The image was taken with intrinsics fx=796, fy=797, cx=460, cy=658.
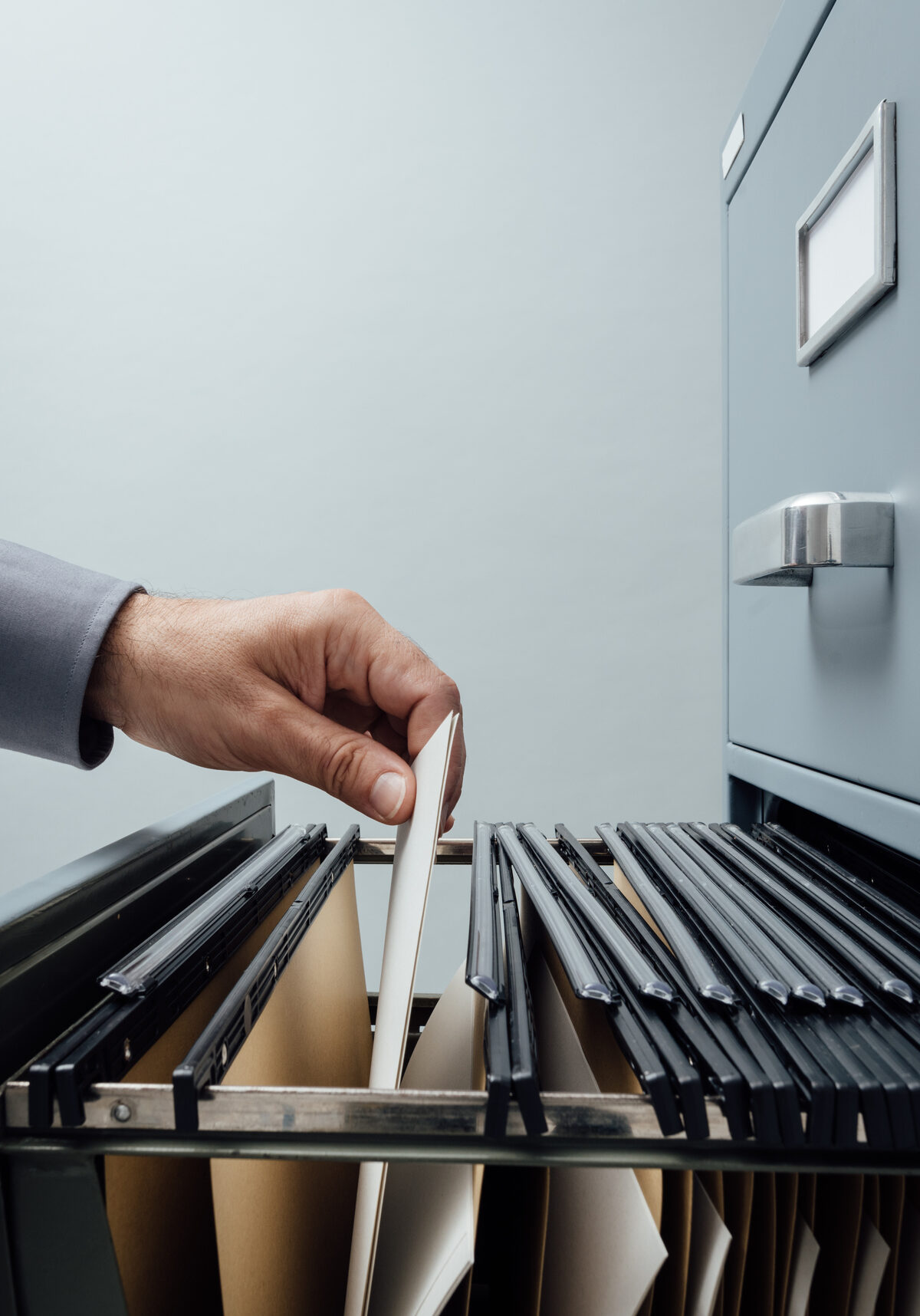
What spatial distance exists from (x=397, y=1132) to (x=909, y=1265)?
0.79 ft

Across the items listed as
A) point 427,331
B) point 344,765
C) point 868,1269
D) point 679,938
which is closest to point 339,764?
point 344,765

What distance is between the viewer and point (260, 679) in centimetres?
59

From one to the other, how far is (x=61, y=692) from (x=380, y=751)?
241mm

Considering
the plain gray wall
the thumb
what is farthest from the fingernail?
the plain gray wall

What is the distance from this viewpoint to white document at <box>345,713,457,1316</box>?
305 millimetres

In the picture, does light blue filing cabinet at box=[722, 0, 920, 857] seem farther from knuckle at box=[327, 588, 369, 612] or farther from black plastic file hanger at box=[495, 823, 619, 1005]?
knuckle at box=[327, 588, 369, 612]

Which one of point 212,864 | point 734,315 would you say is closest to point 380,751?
point 212,864

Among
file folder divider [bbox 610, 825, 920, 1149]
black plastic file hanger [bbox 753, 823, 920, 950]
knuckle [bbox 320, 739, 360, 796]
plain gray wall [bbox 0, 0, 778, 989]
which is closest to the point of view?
file folder divider [bbox 610, 825, 920, 1149]

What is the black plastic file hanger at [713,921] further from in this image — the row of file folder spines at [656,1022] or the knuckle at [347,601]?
the knuckle at [347,601]

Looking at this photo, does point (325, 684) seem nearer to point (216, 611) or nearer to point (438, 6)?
point (216, 611)

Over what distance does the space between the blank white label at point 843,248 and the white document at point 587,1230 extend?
0.42 m

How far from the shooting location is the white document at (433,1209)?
11.9 inches

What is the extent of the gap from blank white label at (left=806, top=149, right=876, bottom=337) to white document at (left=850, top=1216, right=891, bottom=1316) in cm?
45

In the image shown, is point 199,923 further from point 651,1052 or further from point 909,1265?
point 909,1265
